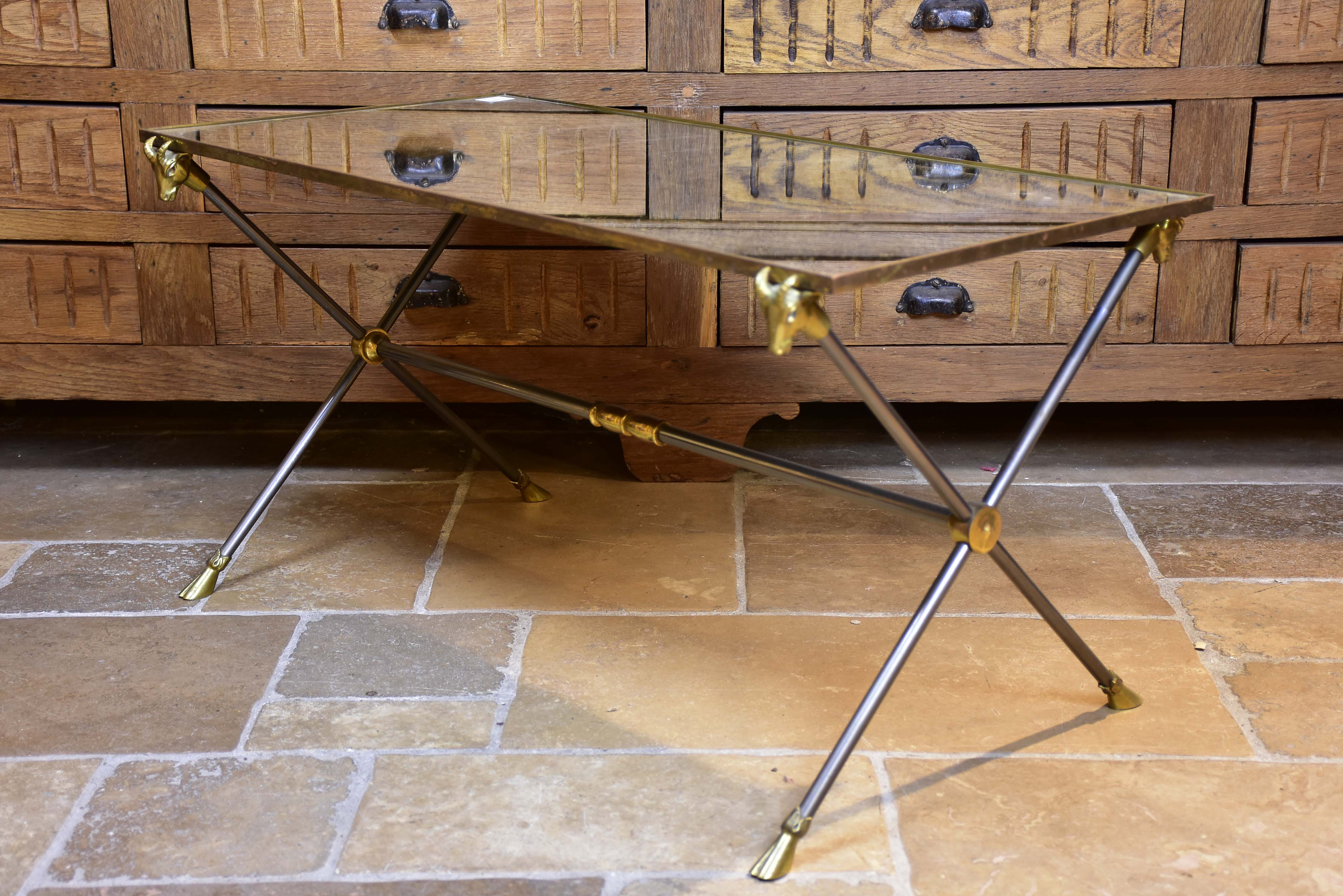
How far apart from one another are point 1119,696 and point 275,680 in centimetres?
113

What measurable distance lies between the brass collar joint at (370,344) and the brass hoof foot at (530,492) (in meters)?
0.42

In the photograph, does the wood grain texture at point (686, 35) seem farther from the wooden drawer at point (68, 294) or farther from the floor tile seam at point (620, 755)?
the floor tile seam at point (620, 755)

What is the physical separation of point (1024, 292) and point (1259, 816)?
44.3 inches

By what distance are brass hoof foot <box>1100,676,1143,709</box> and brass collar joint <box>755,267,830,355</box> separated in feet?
2.60

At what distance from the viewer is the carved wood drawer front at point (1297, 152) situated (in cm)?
228

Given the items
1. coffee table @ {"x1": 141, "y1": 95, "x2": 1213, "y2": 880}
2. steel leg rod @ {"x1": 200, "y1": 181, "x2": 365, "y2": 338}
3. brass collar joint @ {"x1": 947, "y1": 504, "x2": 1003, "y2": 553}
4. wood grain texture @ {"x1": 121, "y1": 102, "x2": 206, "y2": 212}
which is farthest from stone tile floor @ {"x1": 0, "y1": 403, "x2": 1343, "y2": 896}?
wood grain texture @ {"x1": 121, "y1": 102, "x2": 206, "y2": 212}

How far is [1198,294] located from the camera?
2379 mm

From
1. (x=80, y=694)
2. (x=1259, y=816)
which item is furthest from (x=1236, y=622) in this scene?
(x=80, y=694)

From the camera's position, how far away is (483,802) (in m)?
1.51

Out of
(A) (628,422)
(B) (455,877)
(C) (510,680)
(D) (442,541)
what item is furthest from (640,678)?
(D) (442,541)

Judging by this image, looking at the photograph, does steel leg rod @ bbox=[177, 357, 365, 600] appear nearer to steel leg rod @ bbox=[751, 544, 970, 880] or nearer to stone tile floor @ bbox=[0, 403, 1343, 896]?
stone tile floor @ bbox=[0, 403, 1343, 896]

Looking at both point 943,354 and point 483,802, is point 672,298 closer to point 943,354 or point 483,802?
point 943,354

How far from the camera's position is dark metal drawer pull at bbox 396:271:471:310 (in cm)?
238

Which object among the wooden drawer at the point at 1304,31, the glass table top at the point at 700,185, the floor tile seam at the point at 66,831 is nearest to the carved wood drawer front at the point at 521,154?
the glass table top at the point at 700,185
